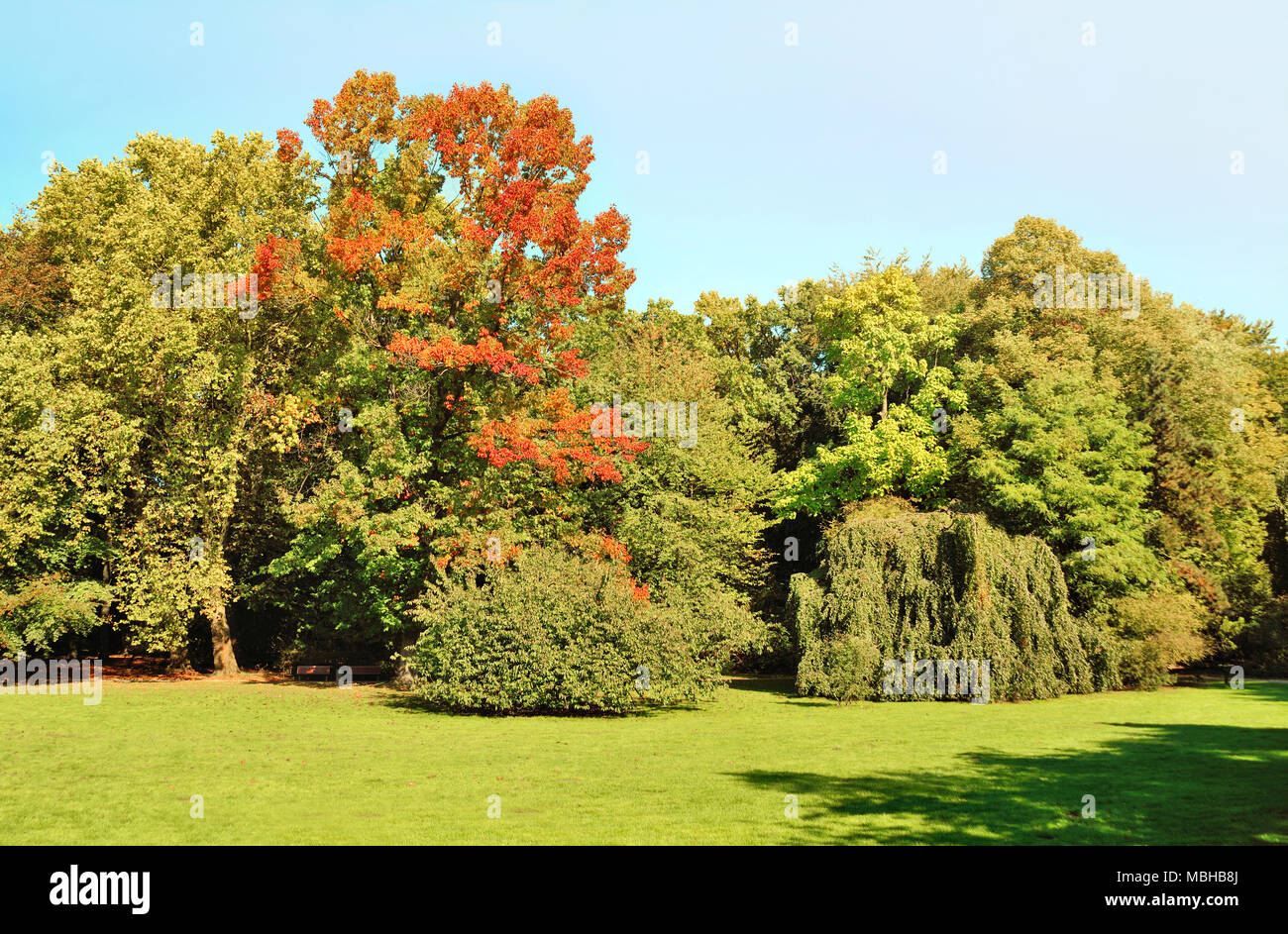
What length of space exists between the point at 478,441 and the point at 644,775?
47.4 feet

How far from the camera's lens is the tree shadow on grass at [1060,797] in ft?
32.2

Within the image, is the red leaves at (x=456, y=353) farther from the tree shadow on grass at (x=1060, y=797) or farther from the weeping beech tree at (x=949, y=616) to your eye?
the tree shadow on grass at (x=1060, y=797)

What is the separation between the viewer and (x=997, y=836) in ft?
31.9

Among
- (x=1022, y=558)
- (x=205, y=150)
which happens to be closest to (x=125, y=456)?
(x=205, y=150)

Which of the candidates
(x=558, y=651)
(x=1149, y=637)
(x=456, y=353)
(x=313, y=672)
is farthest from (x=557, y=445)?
(x=1149, y=637)

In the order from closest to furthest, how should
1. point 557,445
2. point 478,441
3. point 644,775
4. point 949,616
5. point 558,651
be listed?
point 644,775, point 558,651, point 949,616, point 478,441, point 557,445

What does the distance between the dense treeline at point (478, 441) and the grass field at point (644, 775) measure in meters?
4.14

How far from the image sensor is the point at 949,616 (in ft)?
82.0

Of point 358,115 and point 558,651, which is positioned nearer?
point 558,651

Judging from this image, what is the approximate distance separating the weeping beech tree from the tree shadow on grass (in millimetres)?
7724

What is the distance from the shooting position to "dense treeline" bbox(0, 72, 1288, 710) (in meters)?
26.4

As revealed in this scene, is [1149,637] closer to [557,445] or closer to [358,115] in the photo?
[557,445]

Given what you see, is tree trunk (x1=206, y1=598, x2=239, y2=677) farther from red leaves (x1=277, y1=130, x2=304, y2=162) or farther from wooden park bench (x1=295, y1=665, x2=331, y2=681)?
red leaves (x1=277, y1=130, x2=304, y2=162)
